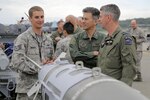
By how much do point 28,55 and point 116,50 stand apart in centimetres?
132

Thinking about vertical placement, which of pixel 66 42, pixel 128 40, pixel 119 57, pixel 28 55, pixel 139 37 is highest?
pixel 128 40

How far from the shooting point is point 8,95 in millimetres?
9656

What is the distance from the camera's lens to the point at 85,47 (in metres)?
6.54

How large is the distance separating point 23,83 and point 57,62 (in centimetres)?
99

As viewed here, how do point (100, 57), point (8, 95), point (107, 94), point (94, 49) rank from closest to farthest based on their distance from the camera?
1. point (107, 94)
2. point (100, 57)
3. point (94, 49)
4. point (8, 95)

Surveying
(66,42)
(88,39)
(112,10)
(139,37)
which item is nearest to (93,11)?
(88,39)

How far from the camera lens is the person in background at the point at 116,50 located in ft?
17.3

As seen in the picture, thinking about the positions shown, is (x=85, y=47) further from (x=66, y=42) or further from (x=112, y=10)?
(x=66, y=42)

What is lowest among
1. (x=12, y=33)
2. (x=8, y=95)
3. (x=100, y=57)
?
(x=8, y=95)

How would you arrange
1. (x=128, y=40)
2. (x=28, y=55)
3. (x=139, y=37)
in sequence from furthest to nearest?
(x=139, y=37)
(x=28, y=55)
(x=128, y=40)

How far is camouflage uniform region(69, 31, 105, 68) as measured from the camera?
6.39m

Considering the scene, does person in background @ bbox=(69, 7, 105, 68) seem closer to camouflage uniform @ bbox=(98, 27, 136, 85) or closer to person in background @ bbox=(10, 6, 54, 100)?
person in background @ bbox=(10, 6, 54, 100)

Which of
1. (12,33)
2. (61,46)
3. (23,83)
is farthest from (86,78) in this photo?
(12,33)

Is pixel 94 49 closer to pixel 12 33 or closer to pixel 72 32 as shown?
pixel 72 32
